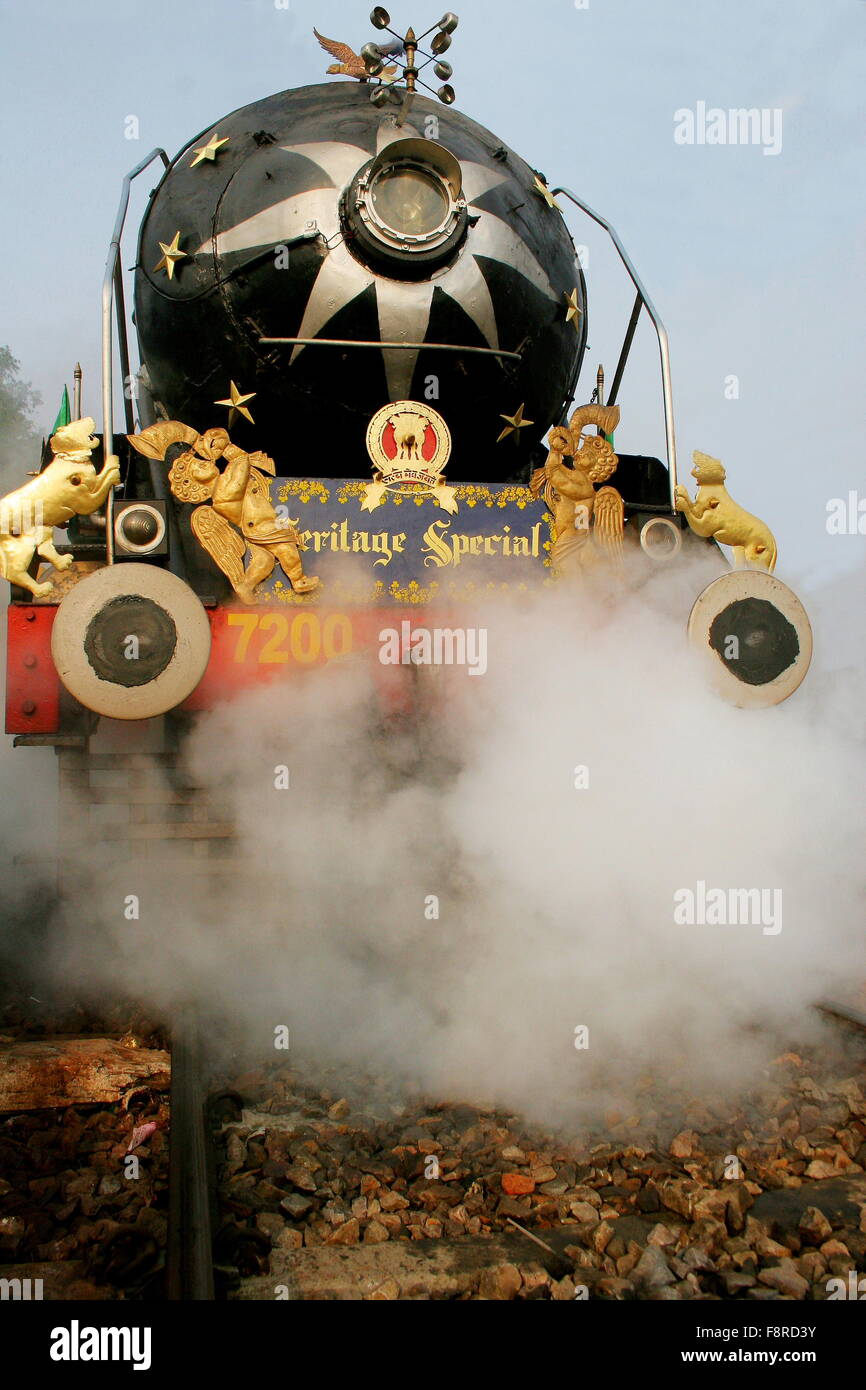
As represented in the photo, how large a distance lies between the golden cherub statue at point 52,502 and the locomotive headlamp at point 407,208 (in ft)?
4.11

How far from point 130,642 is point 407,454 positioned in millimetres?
1308

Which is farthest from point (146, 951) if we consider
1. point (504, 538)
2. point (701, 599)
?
point (701, 599)

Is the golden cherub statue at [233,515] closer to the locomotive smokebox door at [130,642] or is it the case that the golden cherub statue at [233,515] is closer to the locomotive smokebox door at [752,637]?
the locomotive smokebox door at [130,642]

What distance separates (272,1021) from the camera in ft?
11.1

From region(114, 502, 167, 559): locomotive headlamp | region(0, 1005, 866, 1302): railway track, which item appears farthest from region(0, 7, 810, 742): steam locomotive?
region(0, 1005, 866, 1302): railway track

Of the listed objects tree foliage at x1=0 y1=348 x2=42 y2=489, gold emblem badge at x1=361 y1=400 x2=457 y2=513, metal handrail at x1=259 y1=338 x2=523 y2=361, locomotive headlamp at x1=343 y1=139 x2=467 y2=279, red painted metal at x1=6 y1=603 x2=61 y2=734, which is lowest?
red painted metal at x1=6 y1=603 x2=61 y2=734

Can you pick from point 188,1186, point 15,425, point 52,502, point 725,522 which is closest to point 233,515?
point 52,502

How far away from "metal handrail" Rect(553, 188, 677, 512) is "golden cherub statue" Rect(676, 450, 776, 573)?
132 mm

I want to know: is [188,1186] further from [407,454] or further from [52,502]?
[407,454]

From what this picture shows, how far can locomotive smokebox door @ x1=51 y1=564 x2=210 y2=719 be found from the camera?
3.18m

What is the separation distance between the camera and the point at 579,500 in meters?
3.88

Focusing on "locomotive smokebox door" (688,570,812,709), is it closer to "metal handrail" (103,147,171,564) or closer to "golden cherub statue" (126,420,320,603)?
"golden cherub statue" (126,420,320,603)
